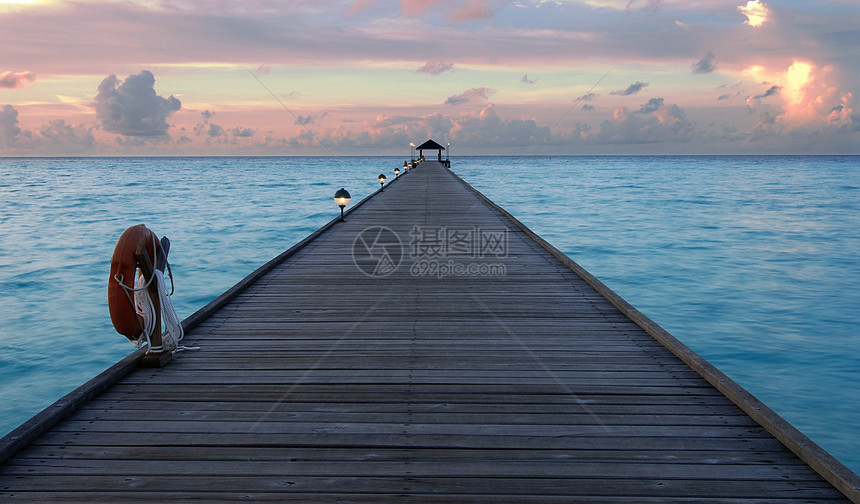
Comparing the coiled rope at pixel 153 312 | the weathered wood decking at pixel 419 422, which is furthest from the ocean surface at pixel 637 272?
the coiled rope at pixel 153 312

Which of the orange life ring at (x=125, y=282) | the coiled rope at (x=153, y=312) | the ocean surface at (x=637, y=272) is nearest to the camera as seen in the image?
the orange life ring at (x=125, y=282)

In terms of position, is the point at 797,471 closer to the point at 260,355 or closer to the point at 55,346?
the point at 260,355

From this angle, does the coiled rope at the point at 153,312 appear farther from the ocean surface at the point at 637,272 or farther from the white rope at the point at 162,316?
the ocean surface at the point at 637,272

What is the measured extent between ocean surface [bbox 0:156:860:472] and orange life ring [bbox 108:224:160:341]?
468cm

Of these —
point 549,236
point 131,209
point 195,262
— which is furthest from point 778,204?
point 131,209

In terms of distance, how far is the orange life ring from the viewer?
3.19 meters

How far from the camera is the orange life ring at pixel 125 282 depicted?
3188 millimetres

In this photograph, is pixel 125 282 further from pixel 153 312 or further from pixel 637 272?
pixel 637 272

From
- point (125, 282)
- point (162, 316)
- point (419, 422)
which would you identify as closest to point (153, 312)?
point (162, 316)

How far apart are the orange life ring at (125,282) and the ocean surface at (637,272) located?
468 centimetres

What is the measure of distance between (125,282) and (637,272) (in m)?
14.2

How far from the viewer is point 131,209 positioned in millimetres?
31453

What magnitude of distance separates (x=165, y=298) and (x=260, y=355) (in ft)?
2.30

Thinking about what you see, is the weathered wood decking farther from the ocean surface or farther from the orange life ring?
the ocean surface
